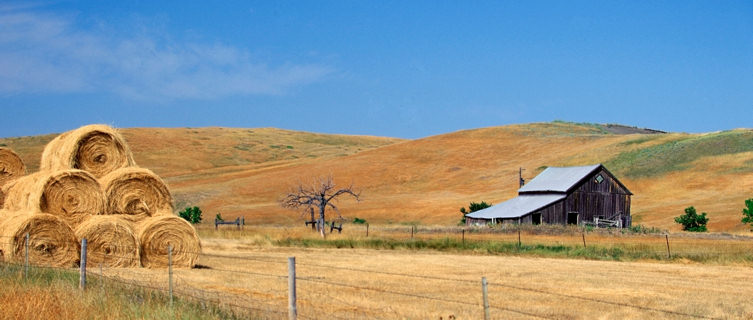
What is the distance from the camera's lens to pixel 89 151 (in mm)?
21922

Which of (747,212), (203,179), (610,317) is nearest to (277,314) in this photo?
(610,317)

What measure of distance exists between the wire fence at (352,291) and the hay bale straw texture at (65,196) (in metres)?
1.11

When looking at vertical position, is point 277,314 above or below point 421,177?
below

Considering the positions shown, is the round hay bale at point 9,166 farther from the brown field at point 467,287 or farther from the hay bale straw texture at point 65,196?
the brown field at point 467,287

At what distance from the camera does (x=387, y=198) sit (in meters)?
82.1

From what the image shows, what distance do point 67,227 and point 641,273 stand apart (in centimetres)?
1482

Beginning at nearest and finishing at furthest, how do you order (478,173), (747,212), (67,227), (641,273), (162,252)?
(67,227), (162,252), (641,273), (747,212), (478,173)

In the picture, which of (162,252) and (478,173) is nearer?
(162,252)

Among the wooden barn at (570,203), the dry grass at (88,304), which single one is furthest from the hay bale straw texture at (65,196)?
the wooden barn at (570,203)

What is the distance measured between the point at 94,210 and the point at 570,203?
1612 inches

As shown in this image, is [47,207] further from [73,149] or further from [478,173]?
[478,173]

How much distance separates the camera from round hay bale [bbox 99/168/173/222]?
2100 centimetres

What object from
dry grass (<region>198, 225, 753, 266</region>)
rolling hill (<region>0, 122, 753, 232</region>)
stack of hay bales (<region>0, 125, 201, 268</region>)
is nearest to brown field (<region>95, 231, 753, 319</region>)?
stack of hay bales (<region>0, 125, 201, 268</region>)

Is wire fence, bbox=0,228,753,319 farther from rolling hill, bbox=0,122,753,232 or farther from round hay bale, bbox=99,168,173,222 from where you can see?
rolling hill, bbox=0,122,753,232
